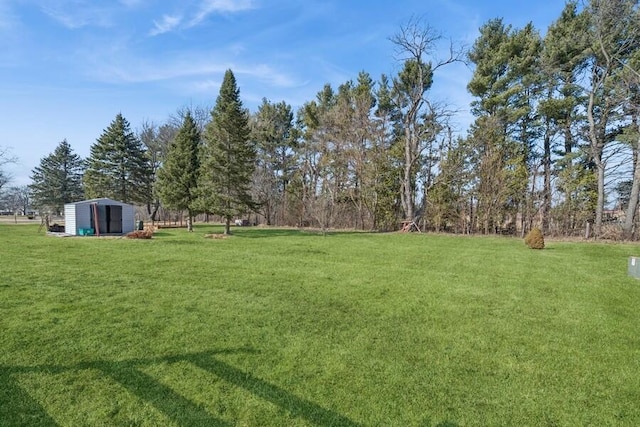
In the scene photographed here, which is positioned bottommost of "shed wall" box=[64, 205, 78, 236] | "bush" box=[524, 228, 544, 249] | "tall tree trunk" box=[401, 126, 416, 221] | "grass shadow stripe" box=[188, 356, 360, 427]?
"grass shadow stripe" box=[188, 356, 360, 427]

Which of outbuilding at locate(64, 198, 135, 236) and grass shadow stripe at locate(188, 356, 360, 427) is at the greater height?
outbuilding at locate(64, 198, 135, 236)

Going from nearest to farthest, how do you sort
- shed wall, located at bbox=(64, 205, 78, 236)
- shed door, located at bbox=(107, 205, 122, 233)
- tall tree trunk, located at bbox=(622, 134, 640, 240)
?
tall tree trunk, located at bbox=(622, 134, 640, 240), shed wall, located at bbox=(64, 205, 78, 236), shed door, located at bbox=(107, 205, 122, 233)

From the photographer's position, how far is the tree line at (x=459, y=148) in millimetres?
15258

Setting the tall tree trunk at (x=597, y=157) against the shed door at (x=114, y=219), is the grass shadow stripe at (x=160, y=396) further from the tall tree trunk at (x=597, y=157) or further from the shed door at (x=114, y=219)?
the tall tree trunk at (x=597, y=157)

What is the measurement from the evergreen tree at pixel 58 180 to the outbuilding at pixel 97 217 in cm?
1959

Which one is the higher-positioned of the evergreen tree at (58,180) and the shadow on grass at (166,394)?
the evergreen tree at (58,180)

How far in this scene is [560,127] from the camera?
57.8 feet

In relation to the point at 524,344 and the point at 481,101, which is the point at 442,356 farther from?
the point at 481,101

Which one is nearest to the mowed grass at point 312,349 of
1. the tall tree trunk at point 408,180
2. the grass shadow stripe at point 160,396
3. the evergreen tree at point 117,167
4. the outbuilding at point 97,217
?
the grass shadow stripe at point 160,396

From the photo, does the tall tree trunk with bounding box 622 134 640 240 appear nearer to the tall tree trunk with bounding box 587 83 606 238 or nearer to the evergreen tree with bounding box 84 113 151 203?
the tall tree trunk with bounding box 587 83 606 238

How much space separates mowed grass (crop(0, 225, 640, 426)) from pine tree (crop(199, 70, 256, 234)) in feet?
31.0

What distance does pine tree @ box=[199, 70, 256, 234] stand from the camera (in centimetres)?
1573

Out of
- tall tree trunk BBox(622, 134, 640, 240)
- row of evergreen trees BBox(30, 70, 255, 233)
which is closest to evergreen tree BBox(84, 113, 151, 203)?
row of evergreen trees BBox(30, 70, 255, 233)

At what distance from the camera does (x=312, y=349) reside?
3.28 m
